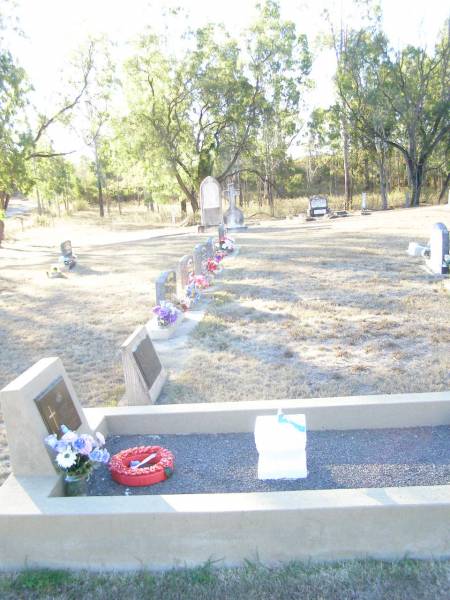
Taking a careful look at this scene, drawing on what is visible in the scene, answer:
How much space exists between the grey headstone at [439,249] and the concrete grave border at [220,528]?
25.3 feet

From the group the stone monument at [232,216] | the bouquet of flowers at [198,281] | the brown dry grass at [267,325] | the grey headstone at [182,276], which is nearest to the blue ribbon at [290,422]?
the brown dry grass at [267,325]

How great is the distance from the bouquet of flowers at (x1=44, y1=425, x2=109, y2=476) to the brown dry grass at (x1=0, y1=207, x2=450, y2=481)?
39.9 inches

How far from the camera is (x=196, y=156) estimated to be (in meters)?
31.1

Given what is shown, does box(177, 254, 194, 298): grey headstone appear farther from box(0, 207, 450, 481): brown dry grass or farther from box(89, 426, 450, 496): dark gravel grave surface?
box(89, 426, 450, 496): dark gravel grave surface

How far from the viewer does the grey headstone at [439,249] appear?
31.9 ft

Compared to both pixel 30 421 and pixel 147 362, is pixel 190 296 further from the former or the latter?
pixel 30 421

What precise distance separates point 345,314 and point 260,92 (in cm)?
2599

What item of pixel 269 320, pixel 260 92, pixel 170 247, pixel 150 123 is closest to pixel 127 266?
pixel 170 247

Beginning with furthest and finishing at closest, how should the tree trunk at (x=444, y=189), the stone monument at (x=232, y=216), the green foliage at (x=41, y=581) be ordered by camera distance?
the tree trunk at (x=444, y=189) → the stone monument at (x=232, y=216) → the green foliage at (x=41, y=581)

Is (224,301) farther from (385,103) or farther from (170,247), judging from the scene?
(385,103)

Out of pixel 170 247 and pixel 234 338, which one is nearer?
pixel 234 338

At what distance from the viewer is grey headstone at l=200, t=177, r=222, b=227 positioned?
2244cm

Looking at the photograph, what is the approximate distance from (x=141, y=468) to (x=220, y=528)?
0.79m

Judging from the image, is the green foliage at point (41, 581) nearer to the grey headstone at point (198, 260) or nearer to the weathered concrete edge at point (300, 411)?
the weathered concrete edge at point (300, 411)
